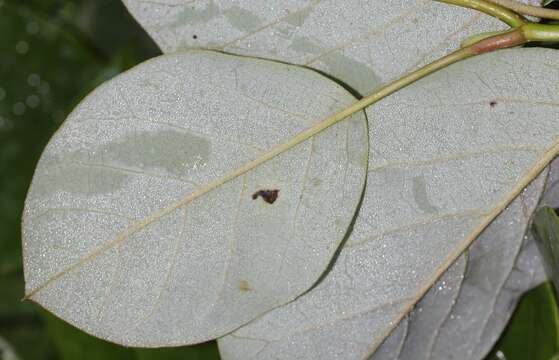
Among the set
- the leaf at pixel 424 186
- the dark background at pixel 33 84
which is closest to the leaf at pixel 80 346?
the dark background at pixel 33 84

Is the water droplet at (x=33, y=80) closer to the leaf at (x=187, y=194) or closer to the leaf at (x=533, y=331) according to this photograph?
the leaf at (x=187, y=194)

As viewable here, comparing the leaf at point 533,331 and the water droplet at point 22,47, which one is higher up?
the water droplet at point 22,47

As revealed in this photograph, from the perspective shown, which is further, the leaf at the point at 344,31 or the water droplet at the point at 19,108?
the water droplet at the point at 19,108

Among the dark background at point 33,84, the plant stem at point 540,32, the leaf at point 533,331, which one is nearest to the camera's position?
the plant stem at point 540,32

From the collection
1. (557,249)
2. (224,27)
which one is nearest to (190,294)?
(224,27)

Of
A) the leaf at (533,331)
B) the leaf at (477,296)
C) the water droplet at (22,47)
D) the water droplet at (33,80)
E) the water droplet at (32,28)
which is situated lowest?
the leaf at (533,331)

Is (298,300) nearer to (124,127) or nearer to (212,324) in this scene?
(212,324)

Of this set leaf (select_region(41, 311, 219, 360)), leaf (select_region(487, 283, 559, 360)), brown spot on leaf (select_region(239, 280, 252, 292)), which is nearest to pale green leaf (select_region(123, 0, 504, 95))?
brown spot on leaf (select_region(239, 280, 252, 292))

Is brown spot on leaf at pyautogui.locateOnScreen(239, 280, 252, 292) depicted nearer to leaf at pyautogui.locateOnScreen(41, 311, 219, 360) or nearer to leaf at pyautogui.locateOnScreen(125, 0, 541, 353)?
leaf at pyautogui.locateOnScreen(125, 0, 541, 353)

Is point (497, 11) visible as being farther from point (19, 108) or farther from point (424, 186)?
point (19, 108)
